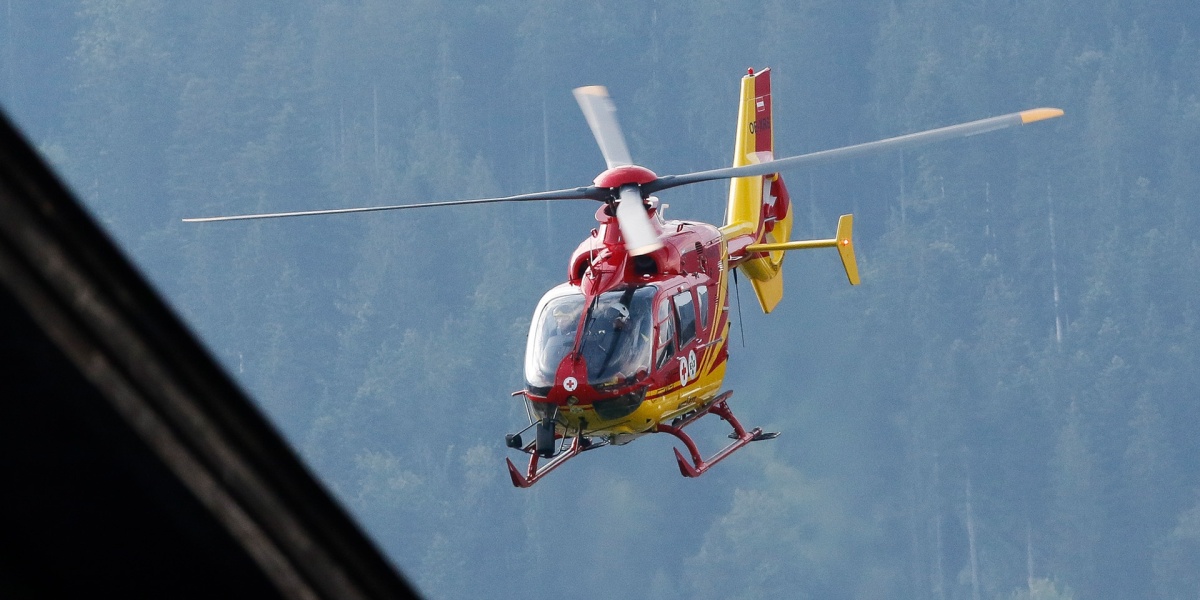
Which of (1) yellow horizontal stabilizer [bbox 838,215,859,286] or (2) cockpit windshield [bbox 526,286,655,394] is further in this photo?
(1) yellow horizontal stabilizer [bbox 838,215,859,286]

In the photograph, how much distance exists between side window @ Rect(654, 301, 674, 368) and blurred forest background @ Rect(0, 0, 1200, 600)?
63828 millimetres

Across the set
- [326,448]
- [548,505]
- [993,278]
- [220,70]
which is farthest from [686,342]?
[220,70]

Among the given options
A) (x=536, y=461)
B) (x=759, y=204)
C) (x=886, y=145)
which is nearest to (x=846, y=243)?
(x=759, y=204)

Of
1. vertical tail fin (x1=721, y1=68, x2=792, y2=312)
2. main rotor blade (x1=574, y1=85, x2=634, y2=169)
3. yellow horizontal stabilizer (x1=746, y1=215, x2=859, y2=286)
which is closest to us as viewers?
main rotor blade (x1=574, y1=85, x2=634, y2=169)

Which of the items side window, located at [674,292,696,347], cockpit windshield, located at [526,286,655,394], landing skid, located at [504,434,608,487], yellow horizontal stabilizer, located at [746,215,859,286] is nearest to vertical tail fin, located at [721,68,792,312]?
yellow horizontal stabilizer, located at [746,215,859,286]

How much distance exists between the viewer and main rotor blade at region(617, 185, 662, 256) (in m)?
12.1

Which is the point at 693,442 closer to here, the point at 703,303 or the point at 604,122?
the point at 703,303

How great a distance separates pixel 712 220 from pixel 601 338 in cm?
8018

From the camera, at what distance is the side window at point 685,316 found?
45.8ft

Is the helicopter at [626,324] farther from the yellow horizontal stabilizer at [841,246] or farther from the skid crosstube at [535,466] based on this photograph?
the yellow horizontal stabilizer at [841,246]

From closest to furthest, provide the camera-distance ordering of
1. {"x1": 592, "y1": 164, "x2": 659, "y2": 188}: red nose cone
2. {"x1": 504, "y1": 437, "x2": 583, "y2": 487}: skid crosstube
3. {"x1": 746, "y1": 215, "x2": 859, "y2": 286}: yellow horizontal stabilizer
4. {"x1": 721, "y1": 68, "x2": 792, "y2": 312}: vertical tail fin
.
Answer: {"x1": 504, "y1": 437, "x2": 583, "y2": 487}: skid crosstube < {"x1": 592, "y1": 164, "x2": 659, "y2": 188}: red nose cone < {"x1": 746, "y1": 215, "x2": 859, "y2": 286}: yellow horizontal stabilizer < {"x1": 721, "y1": 68, "x2": 792, "y2": 312}: vertical tail fin

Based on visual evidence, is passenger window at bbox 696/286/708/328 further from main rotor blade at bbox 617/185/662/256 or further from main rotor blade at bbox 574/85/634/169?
main rotor blade at bbox 617/185/662/256

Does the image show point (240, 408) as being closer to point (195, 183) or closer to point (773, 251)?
point (773, 251)

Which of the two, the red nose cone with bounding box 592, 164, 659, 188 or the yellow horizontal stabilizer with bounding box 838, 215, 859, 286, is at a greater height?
the red nose cone with bounding box 592, 164, 659, 188
